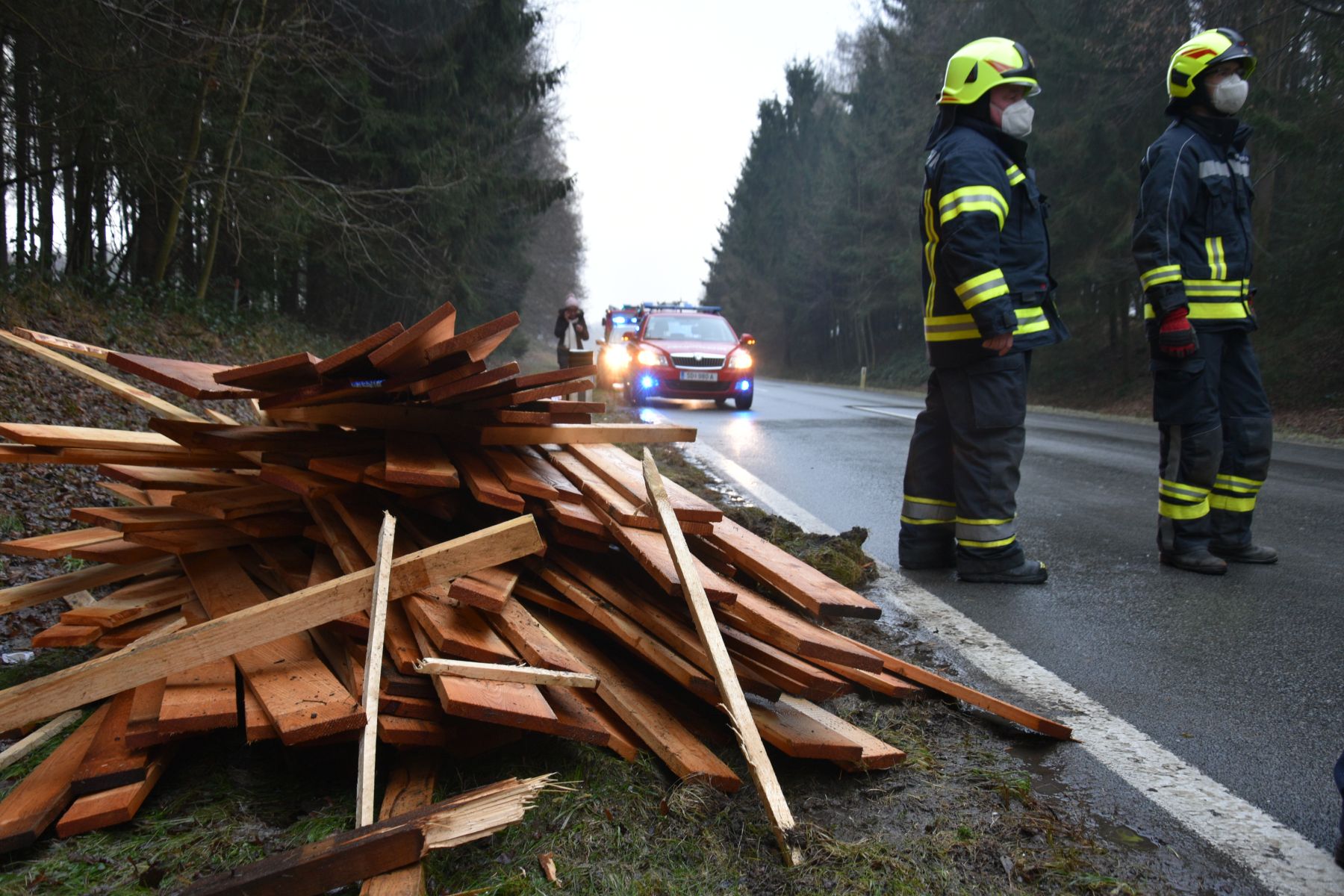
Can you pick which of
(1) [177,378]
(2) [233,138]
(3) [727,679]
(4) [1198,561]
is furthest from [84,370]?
(2) [233,138]

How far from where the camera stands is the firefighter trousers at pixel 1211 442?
4254 mm

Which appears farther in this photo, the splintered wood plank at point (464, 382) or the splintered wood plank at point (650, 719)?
the splintered wood plank at point (464, 382)

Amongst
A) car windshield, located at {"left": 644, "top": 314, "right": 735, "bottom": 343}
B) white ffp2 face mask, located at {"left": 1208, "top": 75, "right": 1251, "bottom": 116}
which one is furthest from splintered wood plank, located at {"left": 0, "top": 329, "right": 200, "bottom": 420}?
car windshield, located at {"left": 644, "top": 314, "right": 735, "bottom": 343}

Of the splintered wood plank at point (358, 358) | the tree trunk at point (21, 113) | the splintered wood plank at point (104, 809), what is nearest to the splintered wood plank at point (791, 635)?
the splintered wood plank at point (358, 358)

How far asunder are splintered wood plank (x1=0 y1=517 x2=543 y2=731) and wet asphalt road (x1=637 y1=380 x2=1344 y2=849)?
2.01 m

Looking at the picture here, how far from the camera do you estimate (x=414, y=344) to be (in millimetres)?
2695

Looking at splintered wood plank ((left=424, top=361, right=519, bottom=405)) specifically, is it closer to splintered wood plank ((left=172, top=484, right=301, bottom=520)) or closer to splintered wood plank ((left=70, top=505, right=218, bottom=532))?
splintered wood plank ((left=172, top=484, right=301, bottom=520))

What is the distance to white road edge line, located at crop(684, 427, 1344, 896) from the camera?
179cm

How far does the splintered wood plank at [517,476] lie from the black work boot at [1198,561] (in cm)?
311

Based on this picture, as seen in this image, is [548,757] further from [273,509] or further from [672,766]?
[273,509]

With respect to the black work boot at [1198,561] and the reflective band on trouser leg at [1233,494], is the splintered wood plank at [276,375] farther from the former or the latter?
the reflective band on trouser leg at [1233,494]

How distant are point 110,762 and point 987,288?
3527mm

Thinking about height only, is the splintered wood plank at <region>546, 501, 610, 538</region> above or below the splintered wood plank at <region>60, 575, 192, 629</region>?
above

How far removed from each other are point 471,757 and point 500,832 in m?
0.29
